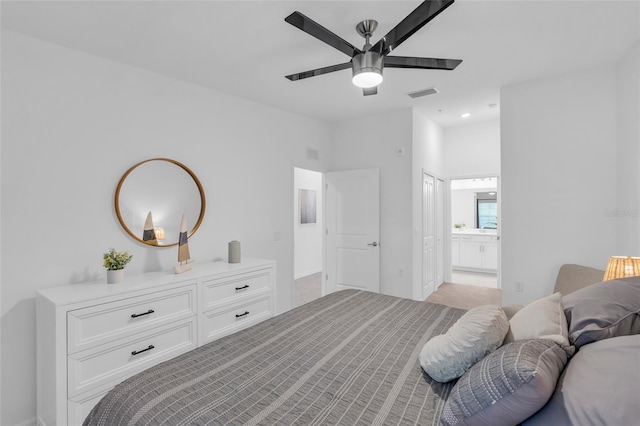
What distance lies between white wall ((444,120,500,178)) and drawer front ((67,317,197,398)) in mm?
4633

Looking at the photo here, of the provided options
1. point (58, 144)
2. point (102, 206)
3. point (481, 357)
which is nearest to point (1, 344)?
point (102, 206)

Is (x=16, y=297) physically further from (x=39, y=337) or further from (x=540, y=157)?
(x=540, y=157)

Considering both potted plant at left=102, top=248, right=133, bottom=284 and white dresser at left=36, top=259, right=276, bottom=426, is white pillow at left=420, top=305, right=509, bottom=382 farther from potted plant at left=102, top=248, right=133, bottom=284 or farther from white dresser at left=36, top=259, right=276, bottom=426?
potted plant at left=102, top=248, right=133, bottom=284

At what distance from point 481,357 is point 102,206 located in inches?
110

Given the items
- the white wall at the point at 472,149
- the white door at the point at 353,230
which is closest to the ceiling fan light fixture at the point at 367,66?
the white door at the point at 353,230

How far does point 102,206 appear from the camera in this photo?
2.49 m

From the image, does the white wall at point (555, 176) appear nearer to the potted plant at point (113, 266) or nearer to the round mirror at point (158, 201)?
the round mirror at point (158, 201)

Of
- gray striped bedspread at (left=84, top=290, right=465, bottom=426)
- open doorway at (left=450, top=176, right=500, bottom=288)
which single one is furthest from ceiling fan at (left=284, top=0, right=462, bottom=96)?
open doorway at (left=450, top=176, right=500, bottom=288)

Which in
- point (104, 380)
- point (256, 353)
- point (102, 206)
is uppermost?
point (102, 206)

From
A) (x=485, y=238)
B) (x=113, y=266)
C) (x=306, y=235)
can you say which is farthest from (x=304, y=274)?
(x=113, y=266)

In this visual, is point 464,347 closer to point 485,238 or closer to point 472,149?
point 472,149

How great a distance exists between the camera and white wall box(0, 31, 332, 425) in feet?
6.86

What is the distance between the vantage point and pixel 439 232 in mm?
5258

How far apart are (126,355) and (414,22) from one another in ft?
9.09
